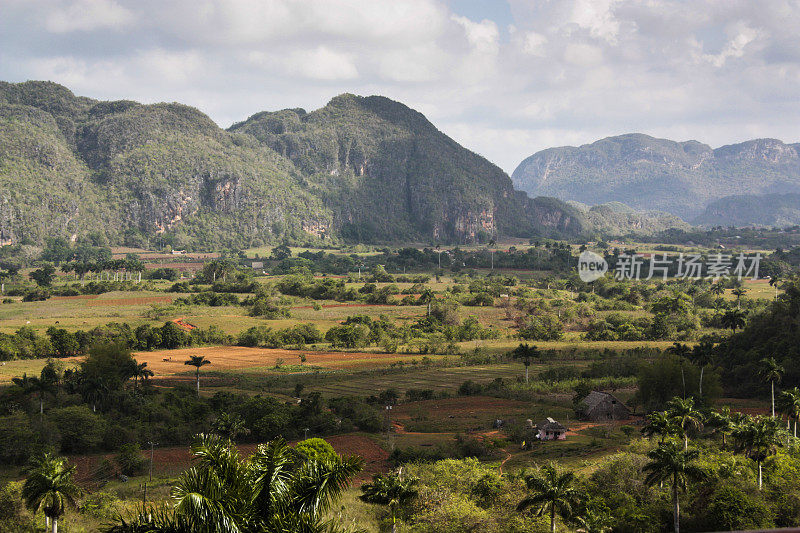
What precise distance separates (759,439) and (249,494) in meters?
25.9

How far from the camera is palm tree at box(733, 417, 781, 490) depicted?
89.4ft

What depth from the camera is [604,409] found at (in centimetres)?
4431

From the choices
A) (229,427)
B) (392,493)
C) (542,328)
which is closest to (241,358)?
(229,427)

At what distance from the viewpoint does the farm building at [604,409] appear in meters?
44.0

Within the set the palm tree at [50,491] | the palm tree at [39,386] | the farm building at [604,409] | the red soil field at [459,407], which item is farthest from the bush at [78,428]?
the farm building at [604,409]

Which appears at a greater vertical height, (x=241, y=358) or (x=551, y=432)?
(x=551, y=432)

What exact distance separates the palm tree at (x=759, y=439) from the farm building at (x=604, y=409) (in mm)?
15038

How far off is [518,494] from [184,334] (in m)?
58.9

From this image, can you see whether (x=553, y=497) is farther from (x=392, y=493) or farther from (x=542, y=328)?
(x=542, y=328)

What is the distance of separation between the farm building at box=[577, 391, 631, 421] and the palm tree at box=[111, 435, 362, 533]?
124 feet

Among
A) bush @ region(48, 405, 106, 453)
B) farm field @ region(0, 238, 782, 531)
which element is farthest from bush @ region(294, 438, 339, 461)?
bush @ region(48, 405, 106, 453)

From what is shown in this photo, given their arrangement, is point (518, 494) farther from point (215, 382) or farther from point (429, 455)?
point (215, 382)

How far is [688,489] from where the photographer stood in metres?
26.2

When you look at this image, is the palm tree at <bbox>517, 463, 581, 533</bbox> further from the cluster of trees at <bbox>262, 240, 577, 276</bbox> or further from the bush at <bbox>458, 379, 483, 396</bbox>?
the cluster of trees at <bbox>262, 240, 577, 276</bbox>
